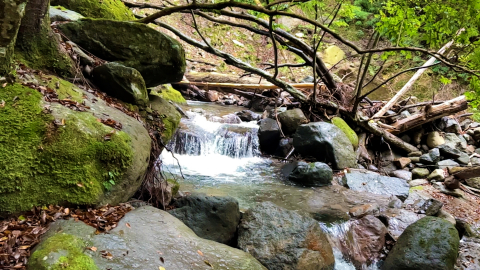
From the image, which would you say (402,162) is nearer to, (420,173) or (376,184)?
(420,173)

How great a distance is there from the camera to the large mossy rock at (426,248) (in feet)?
14.9

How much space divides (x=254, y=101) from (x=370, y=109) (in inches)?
204

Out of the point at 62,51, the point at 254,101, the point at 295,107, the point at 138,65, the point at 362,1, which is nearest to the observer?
the point at 62,51

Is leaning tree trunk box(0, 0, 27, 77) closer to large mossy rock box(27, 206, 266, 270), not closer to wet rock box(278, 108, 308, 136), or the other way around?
large mossy rock box(27, 206, 266, 270)

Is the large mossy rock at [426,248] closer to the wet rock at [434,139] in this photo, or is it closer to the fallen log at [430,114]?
the fallen log at [430,114]

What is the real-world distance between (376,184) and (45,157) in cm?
700

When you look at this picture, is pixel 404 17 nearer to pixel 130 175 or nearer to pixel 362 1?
pixel 130 175

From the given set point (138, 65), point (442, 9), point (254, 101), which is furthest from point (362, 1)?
point (138, 65)

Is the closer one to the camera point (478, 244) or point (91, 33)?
point (91, 33)

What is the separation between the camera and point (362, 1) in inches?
826

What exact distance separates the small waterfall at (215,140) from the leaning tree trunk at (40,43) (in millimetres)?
4712

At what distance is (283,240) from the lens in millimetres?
4305

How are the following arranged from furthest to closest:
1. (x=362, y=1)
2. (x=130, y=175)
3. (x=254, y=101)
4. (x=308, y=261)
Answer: (x=362, y=1), (x=254, y=101), (x=308, y=261), (x=130, y=175)

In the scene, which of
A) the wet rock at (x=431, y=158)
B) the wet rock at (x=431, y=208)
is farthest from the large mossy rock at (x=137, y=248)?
the wet rock at (x=431, y=158)
